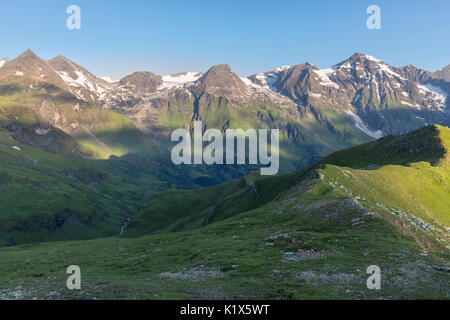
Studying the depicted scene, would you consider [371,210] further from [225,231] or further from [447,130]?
[447,130]

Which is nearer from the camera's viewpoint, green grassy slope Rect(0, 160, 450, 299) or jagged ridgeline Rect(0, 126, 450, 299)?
green grassy slope Rect(0, 160, 450, 299)

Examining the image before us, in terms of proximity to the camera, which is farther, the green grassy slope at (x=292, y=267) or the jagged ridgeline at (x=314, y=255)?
the jagged ridgeline at (x=314, y=255)

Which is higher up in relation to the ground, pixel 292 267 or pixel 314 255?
pixel 314 255

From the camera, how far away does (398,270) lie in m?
30.8

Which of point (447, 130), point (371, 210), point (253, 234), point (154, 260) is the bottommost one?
point (154, 260)

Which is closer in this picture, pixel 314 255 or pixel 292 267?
pixel 292 267

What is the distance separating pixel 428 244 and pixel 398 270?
851 inches
